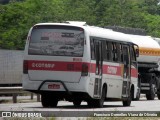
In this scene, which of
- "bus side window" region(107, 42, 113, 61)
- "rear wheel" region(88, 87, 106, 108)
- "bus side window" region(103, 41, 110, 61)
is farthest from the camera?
"bus side window" region(107, 42, 113, 61)

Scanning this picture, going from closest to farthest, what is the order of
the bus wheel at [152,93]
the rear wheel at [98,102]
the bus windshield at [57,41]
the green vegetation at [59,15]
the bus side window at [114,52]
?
the bus windshield at [57,41]
the rear wheel at [98,102]
the bus side window at [114,52]
the bus wheel at [152,93]
the green vegetation at [59,15]

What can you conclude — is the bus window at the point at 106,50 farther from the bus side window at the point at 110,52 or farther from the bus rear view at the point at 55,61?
the bus rear view at the point at 55,61

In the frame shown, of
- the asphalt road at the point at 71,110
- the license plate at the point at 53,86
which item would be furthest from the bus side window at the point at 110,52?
the license plate at the point at 53,86

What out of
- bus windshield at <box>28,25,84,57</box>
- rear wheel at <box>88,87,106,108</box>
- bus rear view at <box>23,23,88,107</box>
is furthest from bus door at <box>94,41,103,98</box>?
bus windshield at <box>28,25,84,57</box>

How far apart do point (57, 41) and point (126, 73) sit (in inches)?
201

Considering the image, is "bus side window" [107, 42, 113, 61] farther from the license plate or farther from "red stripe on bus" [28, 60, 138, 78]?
the license plate

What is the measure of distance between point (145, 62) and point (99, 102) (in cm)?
1513

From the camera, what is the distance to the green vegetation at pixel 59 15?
240 feet

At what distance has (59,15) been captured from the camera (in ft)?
270

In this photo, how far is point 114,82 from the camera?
2977 centimetres

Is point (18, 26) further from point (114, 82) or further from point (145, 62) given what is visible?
point (114, 82)

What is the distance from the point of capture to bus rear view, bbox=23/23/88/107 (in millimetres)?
26641

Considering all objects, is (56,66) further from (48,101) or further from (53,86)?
(48,101)

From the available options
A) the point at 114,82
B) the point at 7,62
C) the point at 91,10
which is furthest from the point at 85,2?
the point at 114,82
